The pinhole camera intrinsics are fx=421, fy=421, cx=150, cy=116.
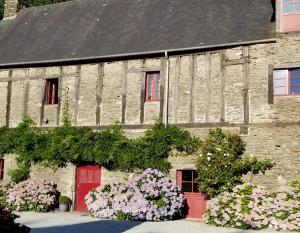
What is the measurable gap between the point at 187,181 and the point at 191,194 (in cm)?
44

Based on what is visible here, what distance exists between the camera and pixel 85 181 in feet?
48.9

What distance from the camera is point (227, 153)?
12.6 meters

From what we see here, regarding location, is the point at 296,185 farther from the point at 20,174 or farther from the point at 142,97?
the point at 20,174

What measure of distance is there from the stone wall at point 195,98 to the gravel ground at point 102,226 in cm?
235

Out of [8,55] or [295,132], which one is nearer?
[295,132]

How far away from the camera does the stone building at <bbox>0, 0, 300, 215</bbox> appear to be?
12.6m

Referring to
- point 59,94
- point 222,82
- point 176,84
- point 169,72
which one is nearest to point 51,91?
point 59,94

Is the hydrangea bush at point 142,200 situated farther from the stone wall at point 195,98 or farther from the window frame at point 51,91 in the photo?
the window frame at point 51,91

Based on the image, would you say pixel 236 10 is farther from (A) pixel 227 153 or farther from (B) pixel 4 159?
(B) pixel 4 159

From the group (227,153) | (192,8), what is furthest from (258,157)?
(192,8)

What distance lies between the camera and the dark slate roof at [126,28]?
45.8ft

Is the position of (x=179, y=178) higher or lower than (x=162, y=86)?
lower

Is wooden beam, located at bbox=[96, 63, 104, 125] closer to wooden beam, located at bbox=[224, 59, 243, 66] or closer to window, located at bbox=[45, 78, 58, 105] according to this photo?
window, located at bbox=[45, 78, 58, 105]

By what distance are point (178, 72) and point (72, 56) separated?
4.15 m
